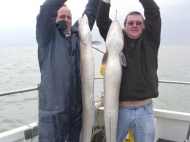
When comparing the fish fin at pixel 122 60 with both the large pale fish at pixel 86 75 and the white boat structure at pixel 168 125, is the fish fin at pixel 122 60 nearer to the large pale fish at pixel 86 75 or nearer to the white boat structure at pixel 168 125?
the large pale fish at pixel 86 75

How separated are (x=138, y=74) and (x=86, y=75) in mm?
737

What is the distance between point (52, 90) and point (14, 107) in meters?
9.67

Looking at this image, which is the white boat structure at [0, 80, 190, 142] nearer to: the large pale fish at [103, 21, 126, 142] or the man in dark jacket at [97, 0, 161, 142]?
the man in dark jacket at [97, 0, 161, 142]

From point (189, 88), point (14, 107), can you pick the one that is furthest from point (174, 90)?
point (14, 107)

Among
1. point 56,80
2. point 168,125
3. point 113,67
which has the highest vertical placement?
point 113,67

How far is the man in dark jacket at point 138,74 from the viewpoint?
133 inches

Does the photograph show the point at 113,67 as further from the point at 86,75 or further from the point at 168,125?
the point at 168,125

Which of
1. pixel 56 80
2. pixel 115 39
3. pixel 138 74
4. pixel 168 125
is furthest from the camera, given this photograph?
pixel 168 125

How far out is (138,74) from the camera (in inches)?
133

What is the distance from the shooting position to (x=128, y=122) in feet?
11.2

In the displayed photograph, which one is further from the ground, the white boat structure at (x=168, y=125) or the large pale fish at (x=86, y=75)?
the large pale fish at (x=86, y=75)

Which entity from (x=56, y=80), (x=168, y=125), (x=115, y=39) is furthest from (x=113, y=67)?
(x=168, y=125)

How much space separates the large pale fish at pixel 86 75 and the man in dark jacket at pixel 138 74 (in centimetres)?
50

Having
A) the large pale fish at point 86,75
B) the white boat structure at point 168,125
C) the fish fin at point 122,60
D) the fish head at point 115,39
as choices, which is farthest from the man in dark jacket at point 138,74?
the white boat structure at point 168,125
